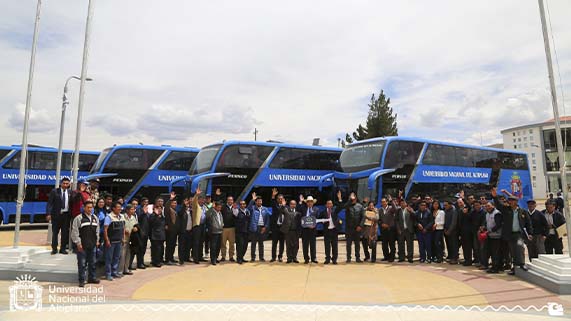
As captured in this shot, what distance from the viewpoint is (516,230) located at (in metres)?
7.82

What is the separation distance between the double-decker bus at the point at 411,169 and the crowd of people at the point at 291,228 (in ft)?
11.2

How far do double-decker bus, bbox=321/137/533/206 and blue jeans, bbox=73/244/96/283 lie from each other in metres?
8.85

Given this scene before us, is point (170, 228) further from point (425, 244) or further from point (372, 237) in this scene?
point (425, 244)

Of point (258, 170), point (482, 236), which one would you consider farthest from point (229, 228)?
point (482, 236)

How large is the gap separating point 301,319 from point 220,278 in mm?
3142

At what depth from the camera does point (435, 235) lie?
31.7ft

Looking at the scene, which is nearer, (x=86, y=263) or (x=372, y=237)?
(x=86, y=263)

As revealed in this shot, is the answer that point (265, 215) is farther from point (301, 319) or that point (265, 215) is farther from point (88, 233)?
point (301, 319)

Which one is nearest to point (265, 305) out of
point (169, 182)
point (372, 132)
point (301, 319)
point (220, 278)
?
point (301, 319)

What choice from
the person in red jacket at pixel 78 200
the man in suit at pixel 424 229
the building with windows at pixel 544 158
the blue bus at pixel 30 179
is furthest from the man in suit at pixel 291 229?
the building with windows at pixel 544 158

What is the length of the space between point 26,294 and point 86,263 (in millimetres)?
1046

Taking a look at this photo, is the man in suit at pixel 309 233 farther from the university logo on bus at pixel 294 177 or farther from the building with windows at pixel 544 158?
the building with windows at pixel 544 158

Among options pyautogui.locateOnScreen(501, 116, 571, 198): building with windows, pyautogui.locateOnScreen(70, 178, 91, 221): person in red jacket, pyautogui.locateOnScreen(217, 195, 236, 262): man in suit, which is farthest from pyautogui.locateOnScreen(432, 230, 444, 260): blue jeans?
pyautogui.locateOnScreen(501, 116, 571, 198): building with windows

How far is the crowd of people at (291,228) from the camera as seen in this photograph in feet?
25.6
